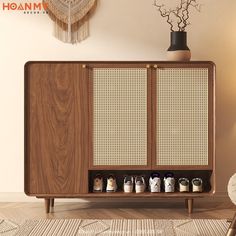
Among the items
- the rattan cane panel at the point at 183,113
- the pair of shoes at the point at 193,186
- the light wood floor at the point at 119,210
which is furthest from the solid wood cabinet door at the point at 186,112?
the light wood floor at the point at 119,210

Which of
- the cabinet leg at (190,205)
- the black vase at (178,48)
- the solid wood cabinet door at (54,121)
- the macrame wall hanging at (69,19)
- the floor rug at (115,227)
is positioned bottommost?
the floor rug at (115,227)

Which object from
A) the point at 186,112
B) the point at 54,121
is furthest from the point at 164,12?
the point at 54,121

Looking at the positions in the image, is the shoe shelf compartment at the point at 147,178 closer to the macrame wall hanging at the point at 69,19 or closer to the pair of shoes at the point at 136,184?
the pair of shoes at the point at 136,184

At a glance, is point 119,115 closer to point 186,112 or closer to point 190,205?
point 186,112

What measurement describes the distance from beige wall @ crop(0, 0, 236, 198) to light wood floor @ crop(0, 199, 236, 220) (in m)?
0.21

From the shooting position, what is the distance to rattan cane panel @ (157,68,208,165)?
10.8 feet

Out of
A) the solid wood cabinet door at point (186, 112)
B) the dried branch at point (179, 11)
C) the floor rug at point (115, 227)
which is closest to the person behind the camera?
the floor rug at point (115, 227)

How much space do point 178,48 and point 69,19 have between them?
0.80 meters

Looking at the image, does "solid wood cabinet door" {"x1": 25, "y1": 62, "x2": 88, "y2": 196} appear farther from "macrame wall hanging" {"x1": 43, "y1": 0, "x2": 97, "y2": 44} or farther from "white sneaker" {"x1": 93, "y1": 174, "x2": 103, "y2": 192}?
"macrame wall hanging" {"x1": 43, "y1": 0, "x2": 97, "y2": 44}

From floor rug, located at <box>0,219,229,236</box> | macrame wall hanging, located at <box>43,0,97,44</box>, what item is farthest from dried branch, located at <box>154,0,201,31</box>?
floor rug, located at <box>0,219,229,236</box>

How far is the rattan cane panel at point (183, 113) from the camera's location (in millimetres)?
3287

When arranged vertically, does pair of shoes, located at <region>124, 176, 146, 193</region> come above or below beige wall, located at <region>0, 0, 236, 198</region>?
below

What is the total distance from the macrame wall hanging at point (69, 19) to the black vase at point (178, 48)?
0.62 m

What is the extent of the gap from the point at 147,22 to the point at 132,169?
1.01m
